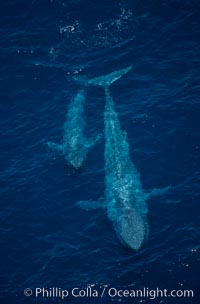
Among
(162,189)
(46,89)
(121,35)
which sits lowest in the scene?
(162,189)

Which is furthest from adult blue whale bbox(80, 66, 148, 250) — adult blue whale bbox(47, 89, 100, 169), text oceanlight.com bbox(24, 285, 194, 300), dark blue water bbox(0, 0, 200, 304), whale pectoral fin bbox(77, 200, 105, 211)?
text oceanlight.com bbox(24, 285, 194, 300)

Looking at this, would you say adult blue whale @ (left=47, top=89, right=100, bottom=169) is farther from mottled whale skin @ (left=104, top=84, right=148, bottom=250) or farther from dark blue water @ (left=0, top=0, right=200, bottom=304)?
mottled whale skin @ (left=104, top=84, right=148, bottom=250)

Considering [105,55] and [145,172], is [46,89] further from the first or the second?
[145,172]

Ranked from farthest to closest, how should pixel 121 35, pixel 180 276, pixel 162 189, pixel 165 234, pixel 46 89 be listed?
pixel 121 35 → pixel 46 89 → pixel 162 189 → pixel 165 234 → pixel 180 276

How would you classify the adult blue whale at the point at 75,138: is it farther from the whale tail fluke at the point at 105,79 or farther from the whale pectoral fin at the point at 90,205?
the whale pectoral fin at the point at 90,205

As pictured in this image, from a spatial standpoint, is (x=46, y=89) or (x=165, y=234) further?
(x=46, y=89)

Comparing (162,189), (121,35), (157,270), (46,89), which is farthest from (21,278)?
(121,35)

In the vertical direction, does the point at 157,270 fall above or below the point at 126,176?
below
